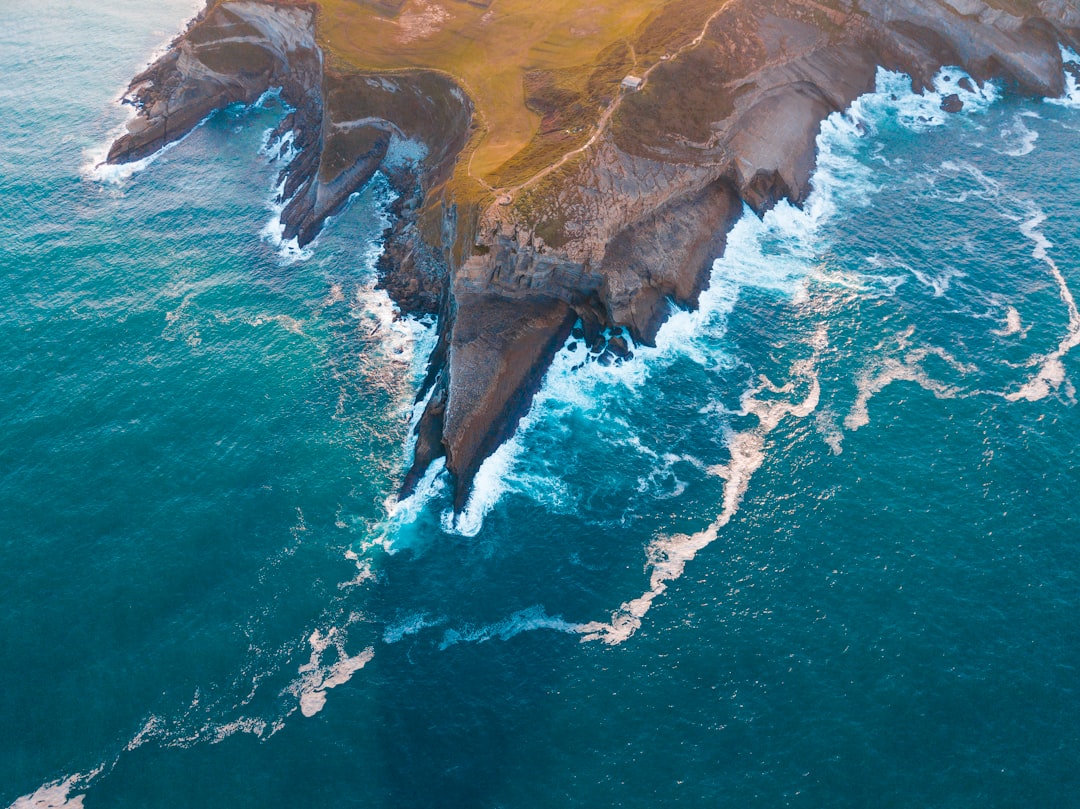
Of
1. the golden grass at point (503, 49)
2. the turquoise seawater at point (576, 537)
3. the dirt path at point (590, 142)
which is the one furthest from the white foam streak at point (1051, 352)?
the golden grass at point (503, 49)

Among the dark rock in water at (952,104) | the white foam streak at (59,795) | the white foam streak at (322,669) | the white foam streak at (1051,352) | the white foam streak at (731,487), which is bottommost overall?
the white foam streak at (59,795)

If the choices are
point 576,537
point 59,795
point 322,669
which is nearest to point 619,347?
point 576,537

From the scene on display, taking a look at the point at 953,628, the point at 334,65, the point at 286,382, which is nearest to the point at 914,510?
the point at 953,628

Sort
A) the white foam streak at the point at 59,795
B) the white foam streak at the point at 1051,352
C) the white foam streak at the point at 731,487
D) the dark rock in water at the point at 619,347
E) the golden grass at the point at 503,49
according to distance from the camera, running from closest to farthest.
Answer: the white foam streak at the point at 59,795 < the white foam streak at the point at 731,487 < the white foam streak at the point at 1051,352 < the dark rock in water at the point at 619,347 < the golden grass at the point at 503,49

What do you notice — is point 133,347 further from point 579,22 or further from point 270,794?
point 579,22

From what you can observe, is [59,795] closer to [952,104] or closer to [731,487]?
[731,487]

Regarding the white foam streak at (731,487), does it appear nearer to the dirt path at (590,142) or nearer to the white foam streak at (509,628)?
the white foam streak at (509,628)
